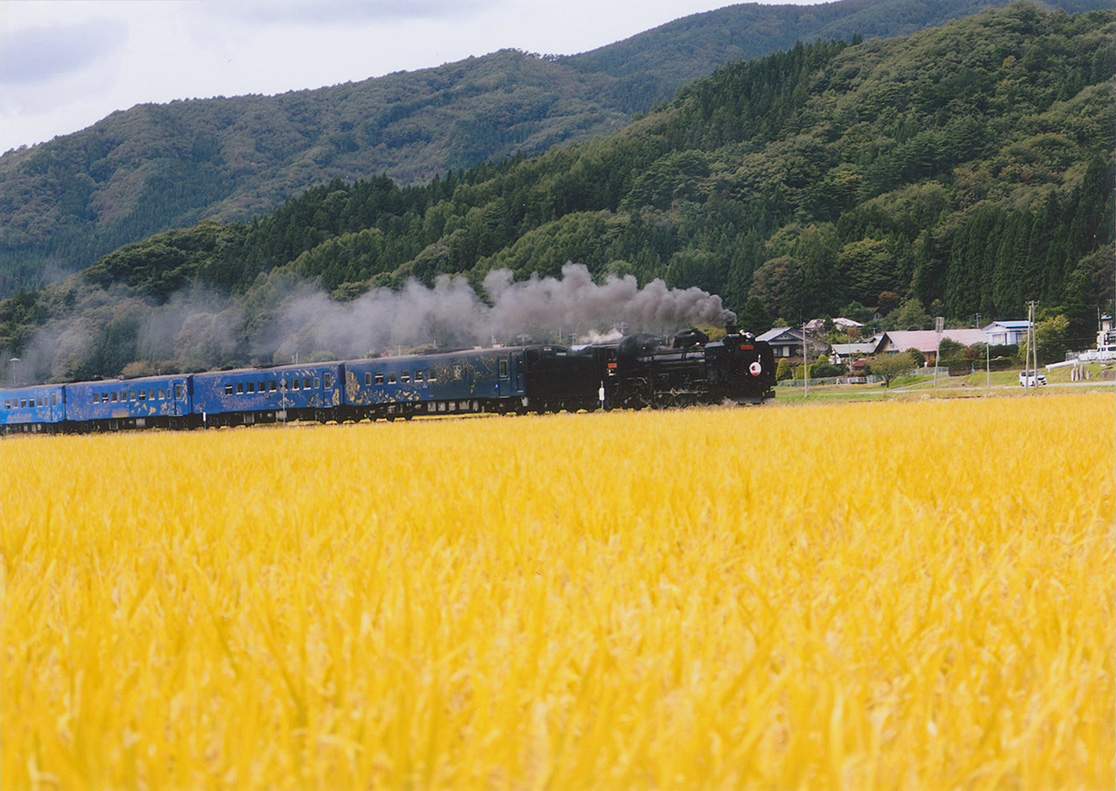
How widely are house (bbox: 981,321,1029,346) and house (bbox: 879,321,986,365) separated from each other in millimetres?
1816

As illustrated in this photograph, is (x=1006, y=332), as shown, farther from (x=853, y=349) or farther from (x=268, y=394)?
(x=268, y=394)

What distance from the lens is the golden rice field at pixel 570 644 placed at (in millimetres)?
1475

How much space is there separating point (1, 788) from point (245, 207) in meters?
202

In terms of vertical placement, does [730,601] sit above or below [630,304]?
below

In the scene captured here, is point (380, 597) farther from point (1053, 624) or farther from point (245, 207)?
point (245, 207)

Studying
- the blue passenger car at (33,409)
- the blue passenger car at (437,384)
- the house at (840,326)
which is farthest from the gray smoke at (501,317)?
the house at (840,326)

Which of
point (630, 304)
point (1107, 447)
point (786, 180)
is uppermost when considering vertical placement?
point (786, 180)

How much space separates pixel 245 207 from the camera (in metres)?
192

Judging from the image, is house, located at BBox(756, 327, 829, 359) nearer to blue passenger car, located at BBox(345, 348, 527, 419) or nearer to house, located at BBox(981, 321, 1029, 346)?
house, located at BBox(981, 321, 1029, 346)

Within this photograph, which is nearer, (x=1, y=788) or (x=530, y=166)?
(x=1, y=788)

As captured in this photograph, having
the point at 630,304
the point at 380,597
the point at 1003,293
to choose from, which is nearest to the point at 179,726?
the point at 380,597

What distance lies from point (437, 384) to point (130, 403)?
1326 cm

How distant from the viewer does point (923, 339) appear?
95562mm

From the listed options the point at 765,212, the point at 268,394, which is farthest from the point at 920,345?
the point at 268,394
